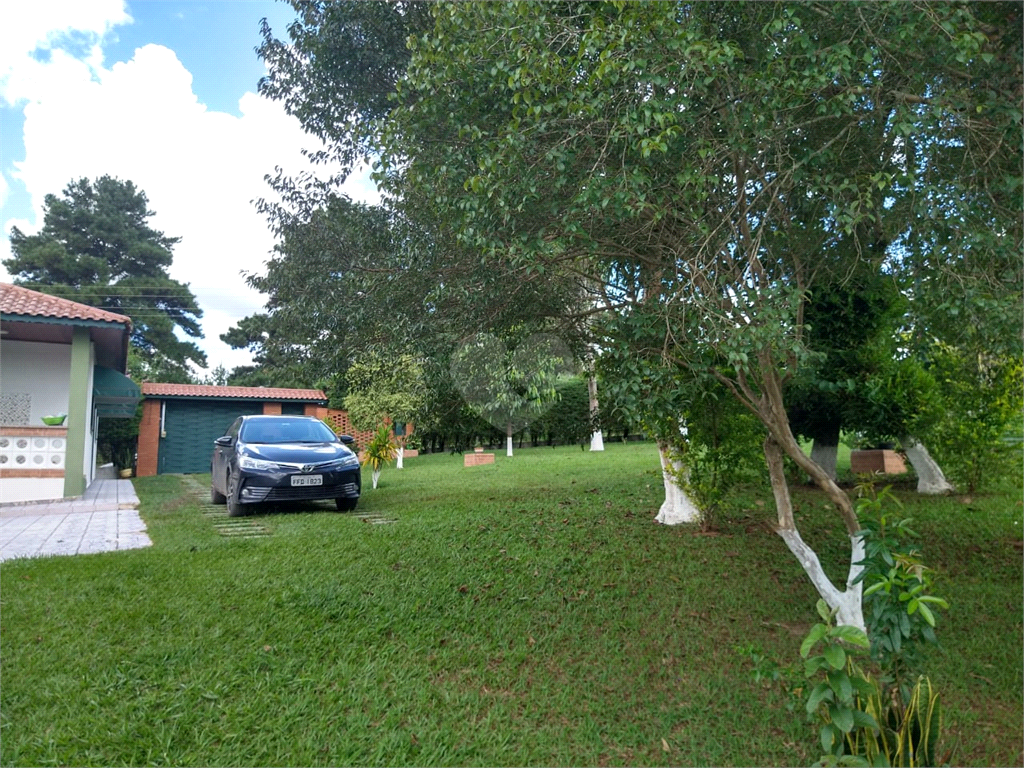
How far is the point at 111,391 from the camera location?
713 centimetres

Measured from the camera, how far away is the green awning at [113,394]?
5476mm

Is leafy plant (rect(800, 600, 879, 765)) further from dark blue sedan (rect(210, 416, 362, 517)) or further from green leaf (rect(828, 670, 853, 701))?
dark blue sedan (rect(210, 416, 362, 517))

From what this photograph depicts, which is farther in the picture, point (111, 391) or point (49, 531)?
point (111, 391)

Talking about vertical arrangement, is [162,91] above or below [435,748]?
above

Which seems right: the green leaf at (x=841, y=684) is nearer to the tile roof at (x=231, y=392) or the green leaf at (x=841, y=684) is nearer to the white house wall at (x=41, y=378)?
the tile roof at (x=231, y=392)

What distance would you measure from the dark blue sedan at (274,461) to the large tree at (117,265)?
26.6 inches

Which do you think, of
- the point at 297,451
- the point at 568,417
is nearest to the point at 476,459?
the point at 568,417

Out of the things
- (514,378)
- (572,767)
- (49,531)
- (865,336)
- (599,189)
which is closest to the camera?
(572,767)

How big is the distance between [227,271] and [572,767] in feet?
13.8

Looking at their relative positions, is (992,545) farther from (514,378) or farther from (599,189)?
(599,189)

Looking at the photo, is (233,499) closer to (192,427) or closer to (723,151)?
(192,427)

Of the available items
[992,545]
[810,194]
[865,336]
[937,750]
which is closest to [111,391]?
[810,194]

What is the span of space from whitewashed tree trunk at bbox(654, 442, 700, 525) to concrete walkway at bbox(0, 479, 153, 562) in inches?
195

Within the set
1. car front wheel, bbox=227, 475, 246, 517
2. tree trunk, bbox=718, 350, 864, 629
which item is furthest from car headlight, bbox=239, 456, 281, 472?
tree trunk, bbox=718, 350, 864, 629
